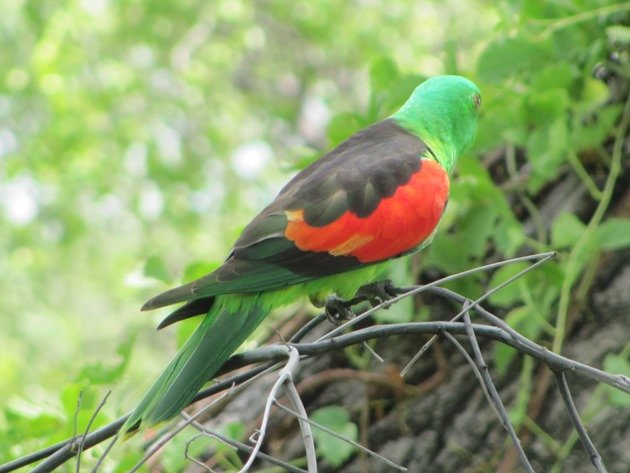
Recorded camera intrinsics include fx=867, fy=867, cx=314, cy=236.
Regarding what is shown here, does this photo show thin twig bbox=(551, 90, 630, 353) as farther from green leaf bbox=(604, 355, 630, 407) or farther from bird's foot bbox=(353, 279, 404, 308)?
bird's foot bbox=(353, 279, 404, 308)

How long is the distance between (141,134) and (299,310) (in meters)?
7.66

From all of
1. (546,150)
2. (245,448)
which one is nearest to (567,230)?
(546,150)

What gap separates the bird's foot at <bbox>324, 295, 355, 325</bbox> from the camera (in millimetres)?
2014

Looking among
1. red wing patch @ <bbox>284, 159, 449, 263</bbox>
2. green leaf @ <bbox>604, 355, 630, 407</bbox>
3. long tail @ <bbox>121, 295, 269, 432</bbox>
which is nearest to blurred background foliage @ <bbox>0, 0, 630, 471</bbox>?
green leaf @ <bbox>604, 355, 630, 407</bbox>

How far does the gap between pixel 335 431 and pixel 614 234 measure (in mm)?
978

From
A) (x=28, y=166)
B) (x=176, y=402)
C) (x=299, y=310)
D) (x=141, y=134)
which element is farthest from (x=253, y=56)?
(x=176, y=402)

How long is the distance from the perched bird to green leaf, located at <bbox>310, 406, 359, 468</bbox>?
19.5 inches

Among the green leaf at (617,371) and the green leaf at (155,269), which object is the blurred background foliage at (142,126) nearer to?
the green leaf at (155,269)

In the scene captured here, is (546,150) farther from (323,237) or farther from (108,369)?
(108,369)

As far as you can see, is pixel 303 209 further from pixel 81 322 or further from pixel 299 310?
pixel 81 322

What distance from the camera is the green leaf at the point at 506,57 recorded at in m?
2.85

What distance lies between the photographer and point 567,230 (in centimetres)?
251

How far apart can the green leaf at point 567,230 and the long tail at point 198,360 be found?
1032 mm

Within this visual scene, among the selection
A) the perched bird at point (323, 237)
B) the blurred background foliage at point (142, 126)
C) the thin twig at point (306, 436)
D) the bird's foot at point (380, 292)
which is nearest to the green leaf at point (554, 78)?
the perched bird at point (323, 237)
